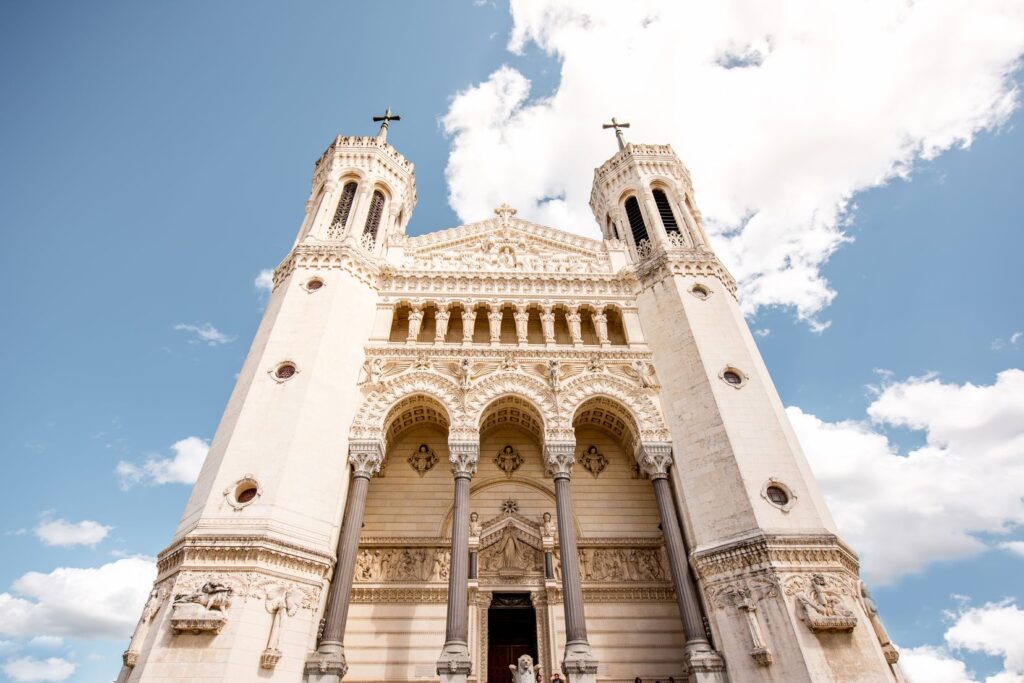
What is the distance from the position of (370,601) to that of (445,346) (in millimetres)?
8408

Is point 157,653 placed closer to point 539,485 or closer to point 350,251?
point 539,485

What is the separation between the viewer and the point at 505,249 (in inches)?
914

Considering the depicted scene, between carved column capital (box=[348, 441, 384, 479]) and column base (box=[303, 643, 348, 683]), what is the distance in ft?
15.1

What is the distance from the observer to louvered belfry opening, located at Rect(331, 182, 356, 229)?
22353 mm

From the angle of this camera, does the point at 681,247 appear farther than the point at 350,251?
Yes

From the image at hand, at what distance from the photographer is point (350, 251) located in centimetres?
2039

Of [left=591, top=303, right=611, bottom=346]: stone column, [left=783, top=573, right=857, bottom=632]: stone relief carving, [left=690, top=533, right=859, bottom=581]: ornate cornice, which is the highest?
[left=591, top=303, right=611, bottom=346]: stone column

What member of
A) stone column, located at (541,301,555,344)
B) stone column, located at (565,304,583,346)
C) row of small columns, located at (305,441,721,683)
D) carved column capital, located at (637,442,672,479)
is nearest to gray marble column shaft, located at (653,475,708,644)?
row of small columns, located at (305,441,721,683)

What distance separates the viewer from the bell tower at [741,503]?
12.5 m

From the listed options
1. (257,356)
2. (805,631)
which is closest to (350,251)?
(257,356)

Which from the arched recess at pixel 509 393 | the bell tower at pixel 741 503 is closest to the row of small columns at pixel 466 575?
the bell tower at pixel 741 503

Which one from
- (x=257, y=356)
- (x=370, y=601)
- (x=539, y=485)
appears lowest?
(x=370, y=601)

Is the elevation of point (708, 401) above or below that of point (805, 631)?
above

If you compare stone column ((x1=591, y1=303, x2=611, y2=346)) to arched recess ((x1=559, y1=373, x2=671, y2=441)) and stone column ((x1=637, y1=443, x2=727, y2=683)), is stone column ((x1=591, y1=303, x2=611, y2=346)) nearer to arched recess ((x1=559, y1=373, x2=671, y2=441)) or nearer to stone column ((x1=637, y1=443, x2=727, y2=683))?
arched recess ((x1=559, y1=373, x2=671, y2=441))
